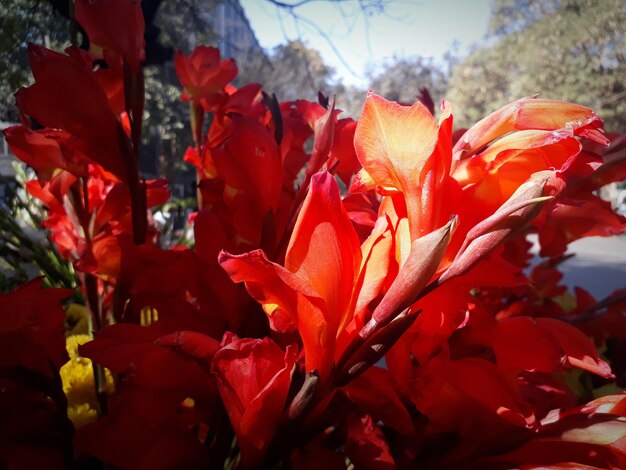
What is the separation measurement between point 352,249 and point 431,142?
5 cm

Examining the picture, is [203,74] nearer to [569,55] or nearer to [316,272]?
[316,272]

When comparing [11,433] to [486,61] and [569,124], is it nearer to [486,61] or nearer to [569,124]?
[569,124]

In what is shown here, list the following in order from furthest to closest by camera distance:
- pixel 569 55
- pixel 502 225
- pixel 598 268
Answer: pixel 569 55, pixel 598 268, pixel 502 225

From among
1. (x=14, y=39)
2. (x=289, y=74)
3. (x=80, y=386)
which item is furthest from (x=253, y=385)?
(x=289, y=74)

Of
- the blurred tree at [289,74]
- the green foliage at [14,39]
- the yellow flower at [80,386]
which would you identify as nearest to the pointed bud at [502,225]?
the yellow flower at [80,386]

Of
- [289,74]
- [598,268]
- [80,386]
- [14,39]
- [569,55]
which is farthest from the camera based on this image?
[569,55]

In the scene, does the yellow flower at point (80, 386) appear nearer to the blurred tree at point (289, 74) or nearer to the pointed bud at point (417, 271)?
the pointed bud at point (417, 271)

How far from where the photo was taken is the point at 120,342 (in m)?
0.21

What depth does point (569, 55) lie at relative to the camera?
9.40 m

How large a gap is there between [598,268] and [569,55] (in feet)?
19.8

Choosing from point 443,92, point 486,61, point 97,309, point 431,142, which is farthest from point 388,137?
point 443,92

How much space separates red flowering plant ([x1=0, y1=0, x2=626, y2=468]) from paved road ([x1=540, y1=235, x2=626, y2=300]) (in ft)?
11.2

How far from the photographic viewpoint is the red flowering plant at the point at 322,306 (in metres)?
0.18

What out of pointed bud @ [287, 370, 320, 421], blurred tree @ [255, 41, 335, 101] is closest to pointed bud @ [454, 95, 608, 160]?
pointed bud @ [287, 370, 320, 421]
